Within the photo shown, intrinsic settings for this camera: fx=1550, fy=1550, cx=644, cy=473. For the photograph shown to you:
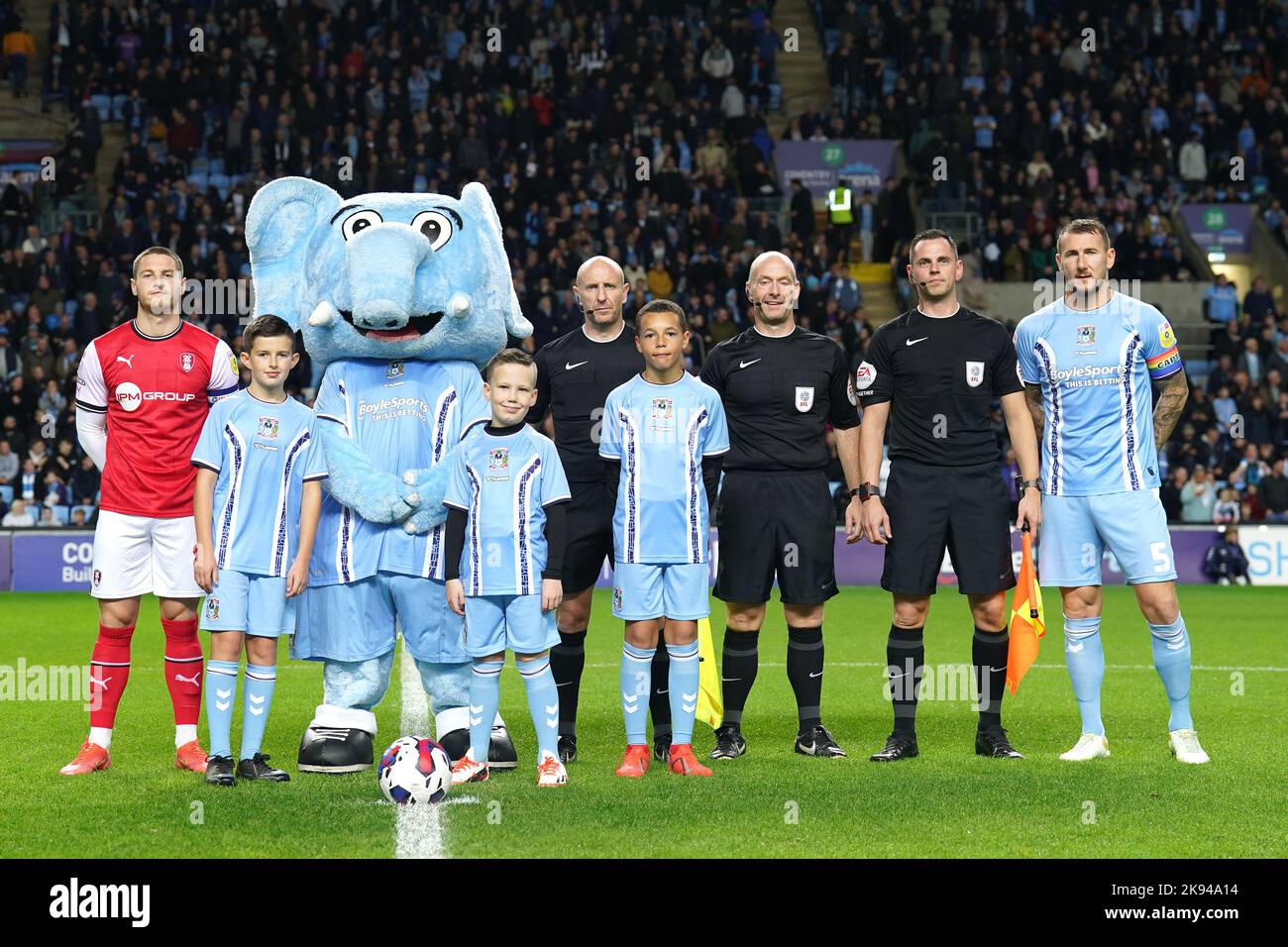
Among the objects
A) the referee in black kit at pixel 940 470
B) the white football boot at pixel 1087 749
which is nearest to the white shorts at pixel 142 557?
the referee in black kit at pixel 940 470

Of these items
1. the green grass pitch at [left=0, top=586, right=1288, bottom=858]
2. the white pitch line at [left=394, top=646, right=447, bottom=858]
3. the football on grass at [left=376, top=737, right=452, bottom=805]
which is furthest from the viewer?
the football on grass at [left=376, top=737, right=452, bottom=805]

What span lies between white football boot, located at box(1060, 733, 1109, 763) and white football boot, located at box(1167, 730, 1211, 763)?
29 cm

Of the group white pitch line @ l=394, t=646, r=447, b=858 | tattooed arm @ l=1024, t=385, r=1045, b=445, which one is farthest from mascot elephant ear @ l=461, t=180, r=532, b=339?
white pitch line @ l=394, t=646, r=447, b=858

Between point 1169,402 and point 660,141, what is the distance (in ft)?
59.2

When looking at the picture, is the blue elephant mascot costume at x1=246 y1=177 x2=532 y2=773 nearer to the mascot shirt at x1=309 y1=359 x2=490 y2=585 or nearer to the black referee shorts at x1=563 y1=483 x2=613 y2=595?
the mascot shirt at x1=309 y1=359 x2=490 y2=585

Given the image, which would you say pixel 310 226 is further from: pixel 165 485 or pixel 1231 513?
pixel 1231 513

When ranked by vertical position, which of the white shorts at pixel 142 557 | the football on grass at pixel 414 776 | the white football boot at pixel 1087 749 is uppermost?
the white shorts at pixel 142 557

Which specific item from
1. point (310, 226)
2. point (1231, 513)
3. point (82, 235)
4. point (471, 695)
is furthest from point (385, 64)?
point (471, 695)

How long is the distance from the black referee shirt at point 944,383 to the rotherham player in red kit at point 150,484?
2.98 meters

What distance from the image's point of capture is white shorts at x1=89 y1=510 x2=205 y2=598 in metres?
6.64

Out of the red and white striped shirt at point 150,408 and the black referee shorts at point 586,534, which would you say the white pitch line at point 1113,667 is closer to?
the black referee shorts at point 586,534

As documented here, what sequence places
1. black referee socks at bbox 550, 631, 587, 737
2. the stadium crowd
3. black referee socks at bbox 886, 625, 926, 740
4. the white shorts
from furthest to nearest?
the stadium crowd
black referee socks at bbox 550, 631, 587, 737
black referee socks at bbox 886, 625, 926, 740
the white shorts

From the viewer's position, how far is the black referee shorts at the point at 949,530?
6.69 m

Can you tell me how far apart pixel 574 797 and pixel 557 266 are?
15.9 meters
